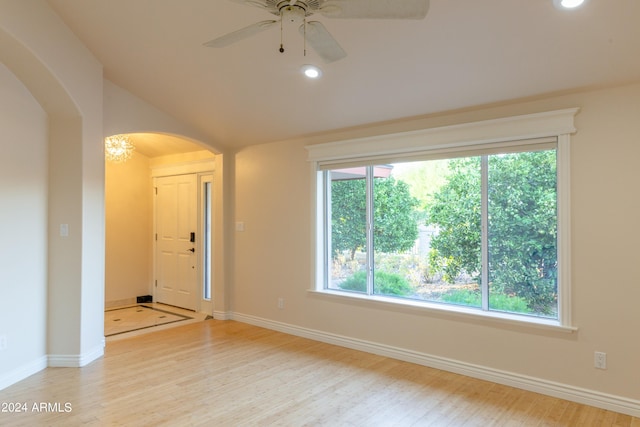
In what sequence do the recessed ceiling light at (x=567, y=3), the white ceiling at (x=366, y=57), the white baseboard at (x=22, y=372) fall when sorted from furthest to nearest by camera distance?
the white baseboard at (x=22, y=372), the white ceiling at (x=366, y=57), the recessed ceiling light at (x=567, y=3)

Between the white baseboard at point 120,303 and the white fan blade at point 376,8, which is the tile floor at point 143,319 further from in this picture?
the white fan blade at point 376,8

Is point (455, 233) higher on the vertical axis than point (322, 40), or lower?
lower

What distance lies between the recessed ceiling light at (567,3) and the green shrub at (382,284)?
8.54ft

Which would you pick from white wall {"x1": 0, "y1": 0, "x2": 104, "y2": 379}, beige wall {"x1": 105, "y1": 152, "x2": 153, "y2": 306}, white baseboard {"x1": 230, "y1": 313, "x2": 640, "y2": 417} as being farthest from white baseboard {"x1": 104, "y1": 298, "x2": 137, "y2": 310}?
white baseboard {"x1": 230, "y1": 313, "x2": 640, "y2": 417}

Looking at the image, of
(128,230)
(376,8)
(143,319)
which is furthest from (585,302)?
(128,230)

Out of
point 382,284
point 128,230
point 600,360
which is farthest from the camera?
point 128,230

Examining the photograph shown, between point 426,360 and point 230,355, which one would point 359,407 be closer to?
point 426,360

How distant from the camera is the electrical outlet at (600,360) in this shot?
283cm

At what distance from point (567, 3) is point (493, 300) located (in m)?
2.30

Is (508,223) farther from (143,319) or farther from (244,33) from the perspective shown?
(143,319)

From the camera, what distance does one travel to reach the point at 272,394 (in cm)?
304

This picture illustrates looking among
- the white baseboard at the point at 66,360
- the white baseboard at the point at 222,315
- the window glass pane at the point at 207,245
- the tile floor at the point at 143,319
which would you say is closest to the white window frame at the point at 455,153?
the white baseboard at the point at 222,315

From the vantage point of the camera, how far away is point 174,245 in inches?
240

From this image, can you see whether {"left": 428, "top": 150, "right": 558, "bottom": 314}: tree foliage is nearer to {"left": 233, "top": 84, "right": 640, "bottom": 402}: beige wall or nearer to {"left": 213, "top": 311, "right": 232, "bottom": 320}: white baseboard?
{"left": 233, "top": 84, "right": 640, "bottom": 402}: beige wall
